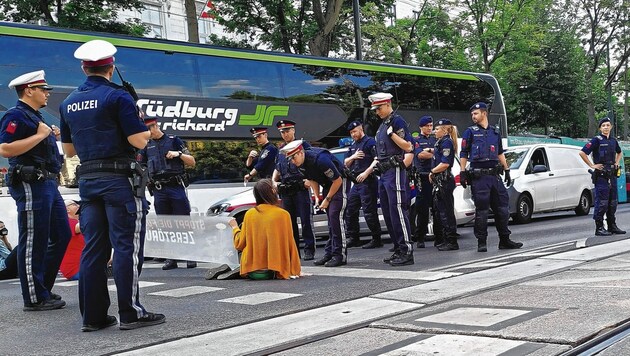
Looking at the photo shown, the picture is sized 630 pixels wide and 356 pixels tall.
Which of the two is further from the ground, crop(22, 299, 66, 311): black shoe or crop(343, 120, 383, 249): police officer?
crop(343, 120, 383, 249): police officer

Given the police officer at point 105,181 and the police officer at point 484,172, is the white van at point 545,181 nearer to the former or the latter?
the police officer at point 484,172

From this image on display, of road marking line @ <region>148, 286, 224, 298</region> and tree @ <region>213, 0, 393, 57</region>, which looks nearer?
road marking line @ <region>148, 286, 224, 298</region>

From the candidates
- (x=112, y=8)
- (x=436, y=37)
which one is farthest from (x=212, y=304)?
(x=436, y=37)

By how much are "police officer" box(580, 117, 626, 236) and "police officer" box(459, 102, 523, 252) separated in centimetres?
209

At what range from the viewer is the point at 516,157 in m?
15.2

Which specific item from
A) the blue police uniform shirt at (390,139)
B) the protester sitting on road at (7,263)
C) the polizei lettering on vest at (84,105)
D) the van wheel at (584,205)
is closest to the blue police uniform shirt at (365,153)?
the blue police uniform shirt at (390,139)

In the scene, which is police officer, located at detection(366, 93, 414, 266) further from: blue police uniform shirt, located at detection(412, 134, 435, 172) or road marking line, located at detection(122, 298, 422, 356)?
blue police uniform shirt, located at detection(412, 134, 435, 172)

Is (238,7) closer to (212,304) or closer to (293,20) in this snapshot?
(293,20)

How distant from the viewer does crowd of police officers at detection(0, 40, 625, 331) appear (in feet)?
15.1

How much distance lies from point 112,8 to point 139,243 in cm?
1764

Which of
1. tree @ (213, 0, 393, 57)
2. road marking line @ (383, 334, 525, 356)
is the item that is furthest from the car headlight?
tree @ (213, 0, 393, 57)

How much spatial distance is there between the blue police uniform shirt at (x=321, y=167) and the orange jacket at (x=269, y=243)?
102 cm

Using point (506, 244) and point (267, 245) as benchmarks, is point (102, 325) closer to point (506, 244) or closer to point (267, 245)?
point (267, 245)

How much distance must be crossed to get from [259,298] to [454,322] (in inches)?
76.9
